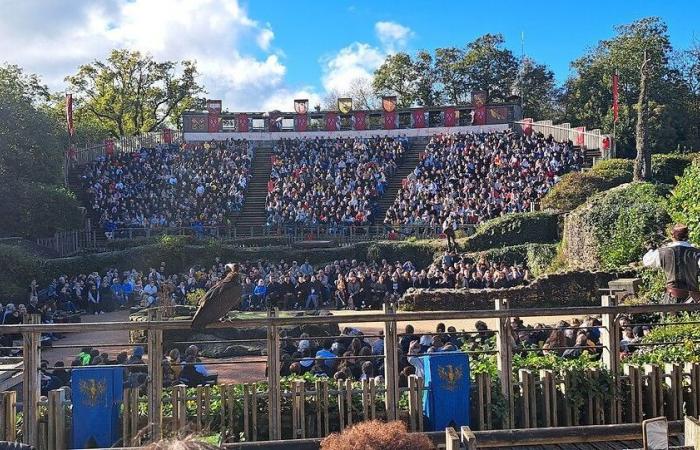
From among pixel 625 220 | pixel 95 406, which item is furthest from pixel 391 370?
pixel 625 220

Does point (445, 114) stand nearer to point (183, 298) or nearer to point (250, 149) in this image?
point (250, 149)

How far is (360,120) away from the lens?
46781 millimetres

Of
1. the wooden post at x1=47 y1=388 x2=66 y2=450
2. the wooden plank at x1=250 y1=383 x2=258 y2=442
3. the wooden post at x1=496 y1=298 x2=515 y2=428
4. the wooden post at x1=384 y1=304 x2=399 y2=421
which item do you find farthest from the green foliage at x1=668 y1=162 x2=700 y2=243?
the wooden post at x1=47 y1=388 x2=66 y2=450

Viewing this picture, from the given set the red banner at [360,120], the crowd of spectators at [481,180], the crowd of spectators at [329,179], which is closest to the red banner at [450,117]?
the crowd of spectators at [329,179]

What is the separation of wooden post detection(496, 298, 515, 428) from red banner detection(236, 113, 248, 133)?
41.6 metres

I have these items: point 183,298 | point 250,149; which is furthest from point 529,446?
point 250,149

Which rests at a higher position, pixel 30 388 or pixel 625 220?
pixel 625 220

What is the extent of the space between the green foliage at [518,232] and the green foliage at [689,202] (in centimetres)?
1139

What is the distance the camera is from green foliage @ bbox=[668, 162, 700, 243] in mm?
13727

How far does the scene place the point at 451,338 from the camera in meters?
11.8

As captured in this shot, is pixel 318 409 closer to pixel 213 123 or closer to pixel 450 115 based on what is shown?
pixel 450 115

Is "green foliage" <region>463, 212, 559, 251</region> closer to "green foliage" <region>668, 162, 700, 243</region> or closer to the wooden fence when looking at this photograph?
"green foliage" <region>668, 162, 700, 243</region>

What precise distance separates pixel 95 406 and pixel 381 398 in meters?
2.39

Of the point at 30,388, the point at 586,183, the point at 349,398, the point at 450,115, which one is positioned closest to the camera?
the point at 30,388
